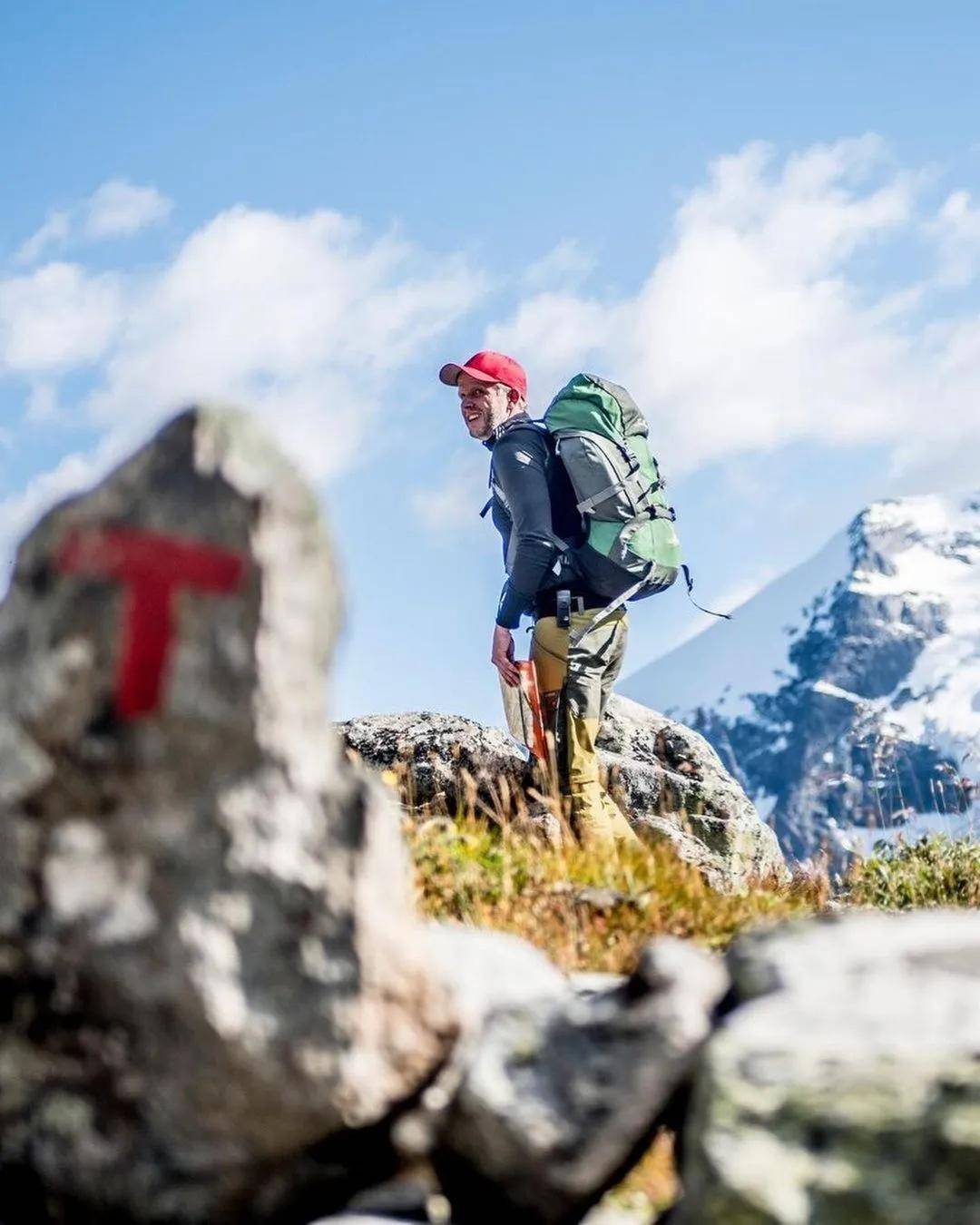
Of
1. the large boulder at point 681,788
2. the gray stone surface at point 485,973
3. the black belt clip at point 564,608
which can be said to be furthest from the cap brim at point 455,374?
the gray stone surface at point 485,973

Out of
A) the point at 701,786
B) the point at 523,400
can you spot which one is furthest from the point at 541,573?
the point at 701,786

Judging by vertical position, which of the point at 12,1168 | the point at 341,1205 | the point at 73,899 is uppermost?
the point at 73,899

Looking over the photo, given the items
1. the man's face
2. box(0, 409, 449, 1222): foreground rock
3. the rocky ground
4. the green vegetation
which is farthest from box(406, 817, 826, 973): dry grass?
the man's face

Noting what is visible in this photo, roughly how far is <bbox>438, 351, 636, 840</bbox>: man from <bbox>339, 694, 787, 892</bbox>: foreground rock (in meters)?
0.77

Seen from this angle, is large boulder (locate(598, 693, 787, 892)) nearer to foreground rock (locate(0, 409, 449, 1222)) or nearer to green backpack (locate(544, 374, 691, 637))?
green backpack (locate(544, 374, 691, 637))

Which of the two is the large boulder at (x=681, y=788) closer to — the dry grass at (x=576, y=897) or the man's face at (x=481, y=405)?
the man's face at (x=481, y=405)

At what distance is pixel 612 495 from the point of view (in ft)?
33.5

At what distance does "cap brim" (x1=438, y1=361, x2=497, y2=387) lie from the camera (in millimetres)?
10562

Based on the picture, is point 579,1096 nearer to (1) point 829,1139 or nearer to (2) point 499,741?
(1) point 829,1139

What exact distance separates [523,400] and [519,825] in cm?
340

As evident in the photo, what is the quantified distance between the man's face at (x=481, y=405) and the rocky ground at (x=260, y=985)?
249 inches

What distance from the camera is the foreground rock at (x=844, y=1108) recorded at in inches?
154

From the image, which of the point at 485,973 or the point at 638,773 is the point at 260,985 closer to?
the point at 485,973

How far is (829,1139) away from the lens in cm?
401
